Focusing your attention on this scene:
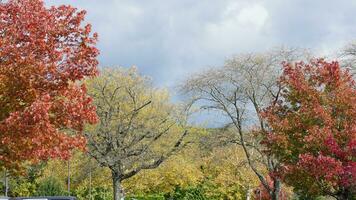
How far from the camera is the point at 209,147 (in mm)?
36500

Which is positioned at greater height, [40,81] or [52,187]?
[52,187]

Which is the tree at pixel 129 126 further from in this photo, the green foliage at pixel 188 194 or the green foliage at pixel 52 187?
the green foliage at pixel 188 194

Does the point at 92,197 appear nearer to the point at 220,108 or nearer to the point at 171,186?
the point at 171,186

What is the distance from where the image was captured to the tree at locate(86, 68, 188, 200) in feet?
123

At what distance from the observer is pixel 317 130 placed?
64.5 feet

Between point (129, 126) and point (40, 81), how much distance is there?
2450cm

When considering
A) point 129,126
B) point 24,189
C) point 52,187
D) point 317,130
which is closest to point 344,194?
point 317,130

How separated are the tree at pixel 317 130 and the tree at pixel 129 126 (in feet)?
53.6

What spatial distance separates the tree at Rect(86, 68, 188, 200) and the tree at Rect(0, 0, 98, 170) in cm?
2255

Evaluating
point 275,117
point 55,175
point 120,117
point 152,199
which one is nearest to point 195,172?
point 152,199

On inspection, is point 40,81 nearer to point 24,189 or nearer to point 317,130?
point 317,130

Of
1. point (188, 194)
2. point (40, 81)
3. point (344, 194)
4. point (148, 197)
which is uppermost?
point (188, 194)

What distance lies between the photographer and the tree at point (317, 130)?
63.4 feet

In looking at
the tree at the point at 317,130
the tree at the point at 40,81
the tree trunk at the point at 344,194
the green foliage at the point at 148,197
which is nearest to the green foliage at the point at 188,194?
the green foliage at the point at 148,197
